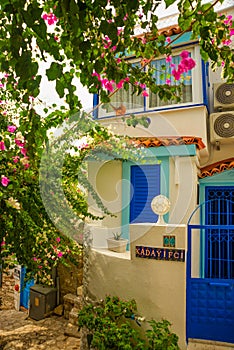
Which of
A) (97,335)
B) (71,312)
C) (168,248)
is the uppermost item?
(168,248)

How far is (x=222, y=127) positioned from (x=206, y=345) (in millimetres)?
4322

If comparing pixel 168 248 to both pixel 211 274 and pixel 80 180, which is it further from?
pixel 211 274

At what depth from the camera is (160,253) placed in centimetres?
395

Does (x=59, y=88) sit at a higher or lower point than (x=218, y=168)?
higher

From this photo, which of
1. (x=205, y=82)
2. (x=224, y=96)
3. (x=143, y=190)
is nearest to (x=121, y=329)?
(x=143, y=190)

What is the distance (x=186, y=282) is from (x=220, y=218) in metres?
2.39

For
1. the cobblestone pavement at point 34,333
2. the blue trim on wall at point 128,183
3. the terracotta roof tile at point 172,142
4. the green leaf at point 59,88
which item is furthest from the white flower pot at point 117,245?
the green leaf at point 59,88

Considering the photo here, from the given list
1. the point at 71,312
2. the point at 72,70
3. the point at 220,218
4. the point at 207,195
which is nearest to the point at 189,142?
the point at 207,195

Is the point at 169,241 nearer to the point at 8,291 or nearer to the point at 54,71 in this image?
the point at 54,71

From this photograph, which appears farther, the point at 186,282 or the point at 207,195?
the point at 207,195

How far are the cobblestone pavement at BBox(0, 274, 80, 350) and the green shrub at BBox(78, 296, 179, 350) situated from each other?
232 cm

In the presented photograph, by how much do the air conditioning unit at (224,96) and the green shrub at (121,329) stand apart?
4706mm

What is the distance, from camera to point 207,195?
6.02 m

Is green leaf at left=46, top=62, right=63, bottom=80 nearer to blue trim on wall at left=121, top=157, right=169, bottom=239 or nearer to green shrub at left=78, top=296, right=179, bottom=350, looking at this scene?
green shrub at left=78, top=296, right=179, bottom=350
